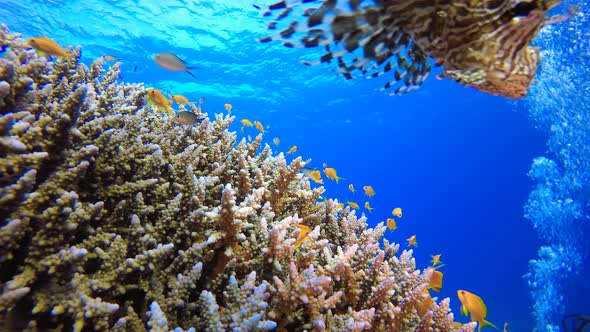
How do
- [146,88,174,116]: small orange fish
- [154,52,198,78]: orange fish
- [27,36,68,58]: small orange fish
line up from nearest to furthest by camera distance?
[27,36,68,58]: small orange fish < [146,88,174,116]: small orange fish < [154,52,198,78]: orange fish

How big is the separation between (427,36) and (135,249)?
2228 mm

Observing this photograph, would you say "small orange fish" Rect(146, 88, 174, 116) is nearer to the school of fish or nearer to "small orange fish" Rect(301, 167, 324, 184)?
the school of fish

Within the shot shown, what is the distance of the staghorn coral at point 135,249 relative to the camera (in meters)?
1.31

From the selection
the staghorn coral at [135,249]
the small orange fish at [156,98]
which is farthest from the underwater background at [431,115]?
the small orange fish at [156,98]

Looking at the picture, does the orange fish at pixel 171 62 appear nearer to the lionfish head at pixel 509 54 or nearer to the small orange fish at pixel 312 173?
the small orange fish at pixel 312 173

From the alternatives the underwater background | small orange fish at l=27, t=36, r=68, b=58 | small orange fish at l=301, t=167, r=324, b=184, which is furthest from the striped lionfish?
small orange fish at l=301, t=167, r=324, b=184

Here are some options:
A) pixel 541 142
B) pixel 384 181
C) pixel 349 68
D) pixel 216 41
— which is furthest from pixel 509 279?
pixel 349 68

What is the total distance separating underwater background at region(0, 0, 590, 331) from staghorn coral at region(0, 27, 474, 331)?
1.57 m

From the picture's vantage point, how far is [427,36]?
1.88 metres

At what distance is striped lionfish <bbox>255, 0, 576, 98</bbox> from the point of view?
1575mm

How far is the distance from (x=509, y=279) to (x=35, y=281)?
196 ft

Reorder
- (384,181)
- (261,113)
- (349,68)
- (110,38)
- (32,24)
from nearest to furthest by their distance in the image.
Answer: (349,68) < (32,24) < (110,38) < (261,113) < (384,181)

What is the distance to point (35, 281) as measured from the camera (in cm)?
129

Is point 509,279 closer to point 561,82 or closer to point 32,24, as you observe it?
point 561,82
